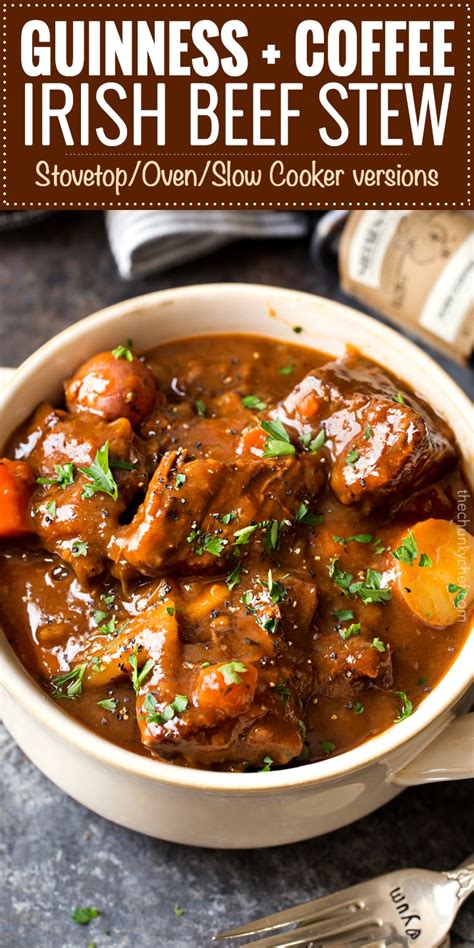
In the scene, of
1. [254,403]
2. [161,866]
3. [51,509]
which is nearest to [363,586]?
[254,403]

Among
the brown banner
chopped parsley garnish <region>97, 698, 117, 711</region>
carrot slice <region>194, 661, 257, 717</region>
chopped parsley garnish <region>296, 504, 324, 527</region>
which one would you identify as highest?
the brown banner

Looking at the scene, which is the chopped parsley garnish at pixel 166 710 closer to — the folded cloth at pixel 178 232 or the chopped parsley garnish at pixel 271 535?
the chopped parsley garnish at pixel 271 535

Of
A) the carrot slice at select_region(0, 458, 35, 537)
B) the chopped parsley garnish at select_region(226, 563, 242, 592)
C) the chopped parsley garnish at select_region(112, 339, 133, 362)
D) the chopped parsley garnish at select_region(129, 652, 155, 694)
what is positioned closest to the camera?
the chopped parsley garnish at select_region(129, 652, 155, 694)

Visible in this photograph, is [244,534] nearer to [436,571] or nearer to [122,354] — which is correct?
[436,571]

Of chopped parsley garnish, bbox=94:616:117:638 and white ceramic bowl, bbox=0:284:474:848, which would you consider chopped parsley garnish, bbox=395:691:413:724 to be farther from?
chopped parsley garnish, bbox=94:616:117:638

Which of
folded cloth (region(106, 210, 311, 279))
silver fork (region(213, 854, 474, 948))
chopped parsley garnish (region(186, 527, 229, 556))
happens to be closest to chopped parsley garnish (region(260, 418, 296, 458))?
chopped parsley garnish (region(186, 527, 229, 556))
